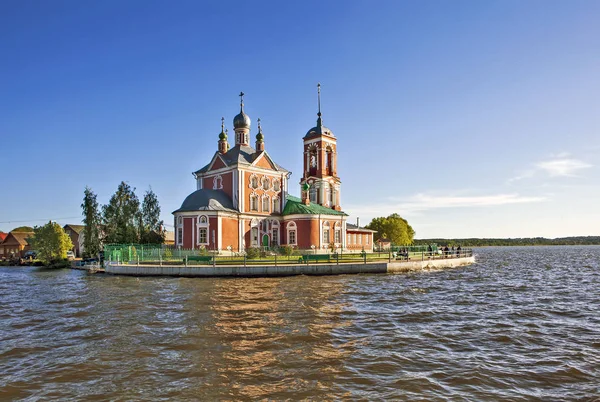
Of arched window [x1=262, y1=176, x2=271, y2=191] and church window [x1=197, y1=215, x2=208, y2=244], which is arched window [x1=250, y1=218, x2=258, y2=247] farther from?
church window [x1=197, y1=215, x2=208, y2=244]

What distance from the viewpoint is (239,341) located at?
40.2 feet

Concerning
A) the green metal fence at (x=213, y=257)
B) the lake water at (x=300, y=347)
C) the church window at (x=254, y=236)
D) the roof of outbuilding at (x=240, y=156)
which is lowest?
the lake water at (x=300, y=347)

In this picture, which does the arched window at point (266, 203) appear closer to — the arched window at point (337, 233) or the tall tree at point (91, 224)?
the arched window at point (337, 233)

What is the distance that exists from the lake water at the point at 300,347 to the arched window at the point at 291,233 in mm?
25989

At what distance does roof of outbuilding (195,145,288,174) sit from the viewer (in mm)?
46803

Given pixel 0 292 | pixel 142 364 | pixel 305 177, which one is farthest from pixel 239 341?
pixel 305 177

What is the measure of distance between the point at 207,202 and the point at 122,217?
54.6 feet

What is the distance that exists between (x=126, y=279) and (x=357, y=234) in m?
32.8

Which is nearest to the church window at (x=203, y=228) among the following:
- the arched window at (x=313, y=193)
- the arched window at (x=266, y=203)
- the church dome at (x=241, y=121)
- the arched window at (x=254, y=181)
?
the arched window at (x=254, y=181)

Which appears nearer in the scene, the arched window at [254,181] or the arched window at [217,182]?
the arched window at [254,181]

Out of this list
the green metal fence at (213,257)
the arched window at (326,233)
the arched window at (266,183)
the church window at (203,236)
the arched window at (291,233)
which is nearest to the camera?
the green metal fence at (213,257)

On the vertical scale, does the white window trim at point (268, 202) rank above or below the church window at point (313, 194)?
below

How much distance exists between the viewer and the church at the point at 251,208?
42.7m

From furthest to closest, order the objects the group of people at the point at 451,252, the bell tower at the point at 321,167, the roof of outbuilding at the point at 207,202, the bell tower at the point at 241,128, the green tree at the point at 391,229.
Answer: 1. the green tree at the point at 391,229
2. the bell tower at the point at 321,167
3. the bell tower at the point at 241,128
4. the group of people at the point at 451,252
5. the roof of outbuilding at the point at 207,202
